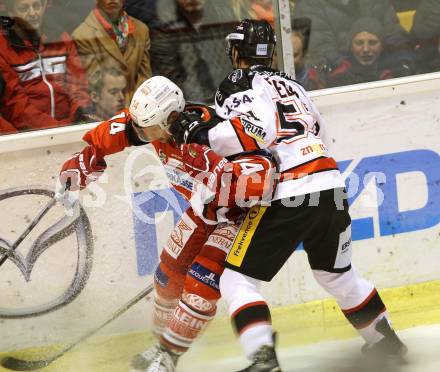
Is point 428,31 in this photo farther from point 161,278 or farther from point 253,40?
point 161,278

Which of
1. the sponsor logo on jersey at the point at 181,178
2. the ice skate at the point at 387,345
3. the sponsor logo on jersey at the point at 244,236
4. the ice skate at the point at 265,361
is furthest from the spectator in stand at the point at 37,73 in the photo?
the ice skate at the point at 387,345

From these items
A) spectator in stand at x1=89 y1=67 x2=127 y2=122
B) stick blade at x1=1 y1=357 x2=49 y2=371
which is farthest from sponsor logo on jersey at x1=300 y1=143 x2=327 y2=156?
stick blade at x1=1 y1=357 x2=49 y2=371

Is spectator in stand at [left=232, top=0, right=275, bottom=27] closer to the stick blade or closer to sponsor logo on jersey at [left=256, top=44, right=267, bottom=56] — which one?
sponsor logo on jersey at [left=256, top=44, right=267, bottom=56]

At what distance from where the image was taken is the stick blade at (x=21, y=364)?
3895 millimetres

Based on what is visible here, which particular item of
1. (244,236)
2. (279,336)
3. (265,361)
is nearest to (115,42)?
(244,236)

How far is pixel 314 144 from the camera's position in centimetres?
327

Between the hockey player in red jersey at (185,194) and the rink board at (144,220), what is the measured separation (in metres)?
0.39

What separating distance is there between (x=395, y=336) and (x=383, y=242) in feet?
2.67

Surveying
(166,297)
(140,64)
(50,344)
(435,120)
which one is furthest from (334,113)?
(50,344)

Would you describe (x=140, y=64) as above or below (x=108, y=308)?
above

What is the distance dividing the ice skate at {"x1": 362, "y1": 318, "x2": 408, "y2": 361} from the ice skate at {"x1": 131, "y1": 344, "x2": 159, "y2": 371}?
0.86 metres

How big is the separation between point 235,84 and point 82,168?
72cm

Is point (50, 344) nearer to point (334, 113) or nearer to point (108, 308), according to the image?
point (108, 308)

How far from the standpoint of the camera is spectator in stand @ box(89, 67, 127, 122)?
13.2 feet
